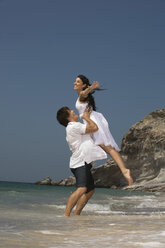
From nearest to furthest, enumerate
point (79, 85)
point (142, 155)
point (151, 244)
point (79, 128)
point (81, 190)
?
1. point (151, 244)
2. point (79, 128)
3. point (81, 190)
4. point (79, 85)
5. point (142, 155)

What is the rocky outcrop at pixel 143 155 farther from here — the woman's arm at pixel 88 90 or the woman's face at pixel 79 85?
the woman's arm at pixel 88 90

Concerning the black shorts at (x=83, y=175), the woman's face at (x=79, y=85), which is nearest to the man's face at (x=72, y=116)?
the woman's face at (x=79, y=85)

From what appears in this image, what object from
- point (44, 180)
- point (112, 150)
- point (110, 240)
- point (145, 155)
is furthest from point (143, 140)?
point (110, 240)

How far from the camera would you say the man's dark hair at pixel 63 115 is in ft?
19.3

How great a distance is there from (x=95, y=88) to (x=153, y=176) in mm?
39188

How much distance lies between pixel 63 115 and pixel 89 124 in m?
0.53

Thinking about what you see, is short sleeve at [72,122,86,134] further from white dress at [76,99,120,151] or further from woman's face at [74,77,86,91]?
woman's face at [74,77,86,91]

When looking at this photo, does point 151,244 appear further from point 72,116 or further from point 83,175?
point 72,116

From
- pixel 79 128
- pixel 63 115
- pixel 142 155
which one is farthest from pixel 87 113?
pixel 142 155

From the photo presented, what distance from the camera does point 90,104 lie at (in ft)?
18.9

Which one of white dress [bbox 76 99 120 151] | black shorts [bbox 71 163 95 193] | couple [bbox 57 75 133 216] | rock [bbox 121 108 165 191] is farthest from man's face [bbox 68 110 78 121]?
rock [bbox 121 108 165 191]

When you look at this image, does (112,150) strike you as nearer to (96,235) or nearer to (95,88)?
(95,88)

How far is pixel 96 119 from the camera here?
580cm

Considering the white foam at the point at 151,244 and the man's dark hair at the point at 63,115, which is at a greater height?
the man's dark hair at the point at 63,115
